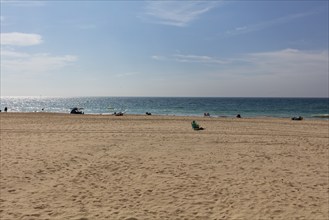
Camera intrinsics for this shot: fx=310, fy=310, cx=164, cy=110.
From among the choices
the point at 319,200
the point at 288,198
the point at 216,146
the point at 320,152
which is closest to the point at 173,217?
the point at 288,198

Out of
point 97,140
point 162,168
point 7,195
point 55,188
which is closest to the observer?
point 7,195

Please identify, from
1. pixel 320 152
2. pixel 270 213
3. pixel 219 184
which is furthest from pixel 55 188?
pixel 320 152

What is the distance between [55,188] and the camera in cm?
1021

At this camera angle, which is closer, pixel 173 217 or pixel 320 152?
pixel 173 217

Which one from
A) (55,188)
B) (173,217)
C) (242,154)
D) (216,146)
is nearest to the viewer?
(173,217)

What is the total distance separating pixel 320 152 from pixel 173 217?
12687 mm

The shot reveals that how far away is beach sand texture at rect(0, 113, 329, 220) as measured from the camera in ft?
28.2

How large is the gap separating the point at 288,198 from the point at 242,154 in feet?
21.8

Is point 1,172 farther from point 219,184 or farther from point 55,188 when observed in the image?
point 219,184

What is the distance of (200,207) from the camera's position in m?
8.83

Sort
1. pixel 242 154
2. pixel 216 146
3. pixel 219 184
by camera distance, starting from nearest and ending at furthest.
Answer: pixel 219 184 < pixel 242 154 < pixel 216 146

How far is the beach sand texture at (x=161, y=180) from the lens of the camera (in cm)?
859

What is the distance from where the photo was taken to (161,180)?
11328mm

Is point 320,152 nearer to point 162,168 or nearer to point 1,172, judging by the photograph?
point 162,168
